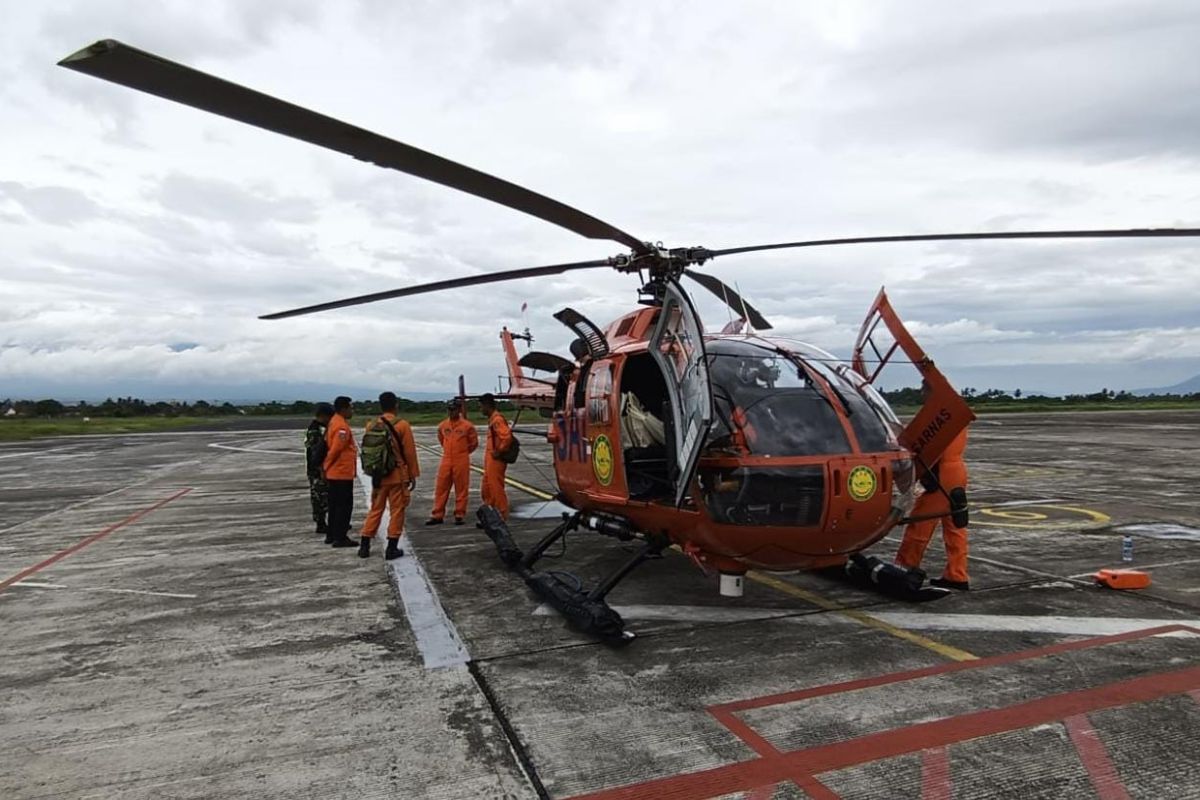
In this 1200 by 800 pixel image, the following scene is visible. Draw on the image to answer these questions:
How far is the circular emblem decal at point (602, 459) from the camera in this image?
6426mm

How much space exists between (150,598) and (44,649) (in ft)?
4.77

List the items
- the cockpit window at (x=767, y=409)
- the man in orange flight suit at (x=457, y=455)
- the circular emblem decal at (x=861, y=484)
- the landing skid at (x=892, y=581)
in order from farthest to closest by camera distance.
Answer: the man in orange flight suit at (x=457, y=455), the landing skid at (x=892, y=581), the cockpit window at (x=767, y=409), the circular emblem decal at (x=861, y=484)

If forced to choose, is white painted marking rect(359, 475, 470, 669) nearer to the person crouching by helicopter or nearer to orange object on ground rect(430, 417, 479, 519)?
orange object on ground rect(430, 417, 479, 519)

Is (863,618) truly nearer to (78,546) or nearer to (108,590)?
(108,590)

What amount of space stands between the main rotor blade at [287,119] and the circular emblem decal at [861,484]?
2723 millimetres

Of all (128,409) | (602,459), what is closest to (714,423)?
(602,459)

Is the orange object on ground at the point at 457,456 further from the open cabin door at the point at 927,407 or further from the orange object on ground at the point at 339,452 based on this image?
the open cabin door at the point at 927,407

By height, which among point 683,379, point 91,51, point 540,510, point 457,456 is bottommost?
point 540,510

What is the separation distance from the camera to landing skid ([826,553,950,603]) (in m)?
6.39

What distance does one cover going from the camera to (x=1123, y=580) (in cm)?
667

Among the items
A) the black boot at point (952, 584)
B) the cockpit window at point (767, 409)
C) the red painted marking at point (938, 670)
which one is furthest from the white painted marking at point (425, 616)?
the black boot at point (952, 584)

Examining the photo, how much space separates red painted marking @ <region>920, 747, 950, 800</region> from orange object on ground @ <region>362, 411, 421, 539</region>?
620 centimetres

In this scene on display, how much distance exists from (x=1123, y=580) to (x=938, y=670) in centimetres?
309

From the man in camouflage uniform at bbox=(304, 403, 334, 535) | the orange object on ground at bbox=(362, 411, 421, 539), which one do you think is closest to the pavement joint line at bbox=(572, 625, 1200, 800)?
the orange object on ground at bbox=(362, 411, 421, 539)
